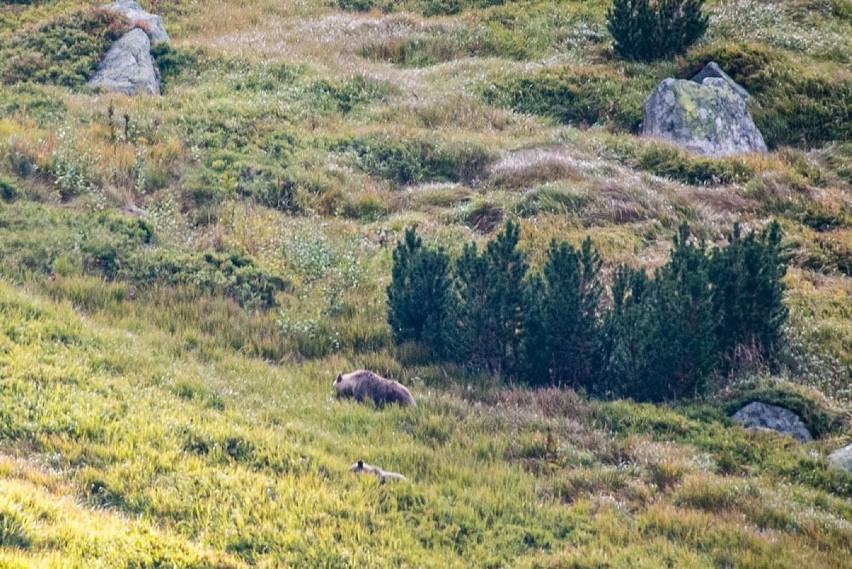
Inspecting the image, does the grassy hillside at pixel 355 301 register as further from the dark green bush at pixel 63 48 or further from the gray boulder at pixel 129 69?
the gray boulder at pixel 129 69

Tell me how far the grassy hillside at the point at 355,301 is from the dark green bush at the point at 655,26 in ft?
2.09

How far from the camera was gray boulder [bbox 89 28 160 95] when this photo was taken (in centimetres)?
2052

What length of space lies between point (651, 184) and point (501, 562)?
11.1 m

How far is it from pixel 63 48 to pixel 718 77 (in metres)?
15.6

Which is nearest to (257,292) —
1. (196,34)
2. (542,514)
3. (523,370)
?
(523,370)

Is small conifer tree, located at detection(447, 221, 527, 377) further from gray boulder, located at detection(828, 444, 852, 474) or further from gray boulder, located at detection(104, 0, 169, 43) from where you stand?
gray boulder, located at detection(104, 0, 169, 43)

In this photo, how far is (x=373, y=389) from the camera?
33.8 feet

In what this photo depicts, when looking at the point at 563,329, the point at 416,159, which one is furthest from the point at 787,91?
the point at 563,329

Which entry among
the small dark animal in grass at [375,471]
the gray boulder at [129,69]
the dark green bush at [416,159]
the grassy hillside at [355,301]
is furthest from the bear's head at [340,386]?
the gray boulder at [129,69]

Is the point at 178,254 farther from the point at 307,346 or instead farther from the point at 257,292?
the point at 307,346

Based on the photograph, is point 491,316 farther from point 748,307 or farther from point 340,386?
point 748,307

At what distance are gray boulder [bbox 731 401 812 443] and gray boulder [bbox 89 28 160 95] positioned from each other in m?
15.1

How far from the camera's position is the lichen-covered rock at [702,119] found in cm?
1991

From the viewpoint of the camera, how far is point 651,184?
1712cm
